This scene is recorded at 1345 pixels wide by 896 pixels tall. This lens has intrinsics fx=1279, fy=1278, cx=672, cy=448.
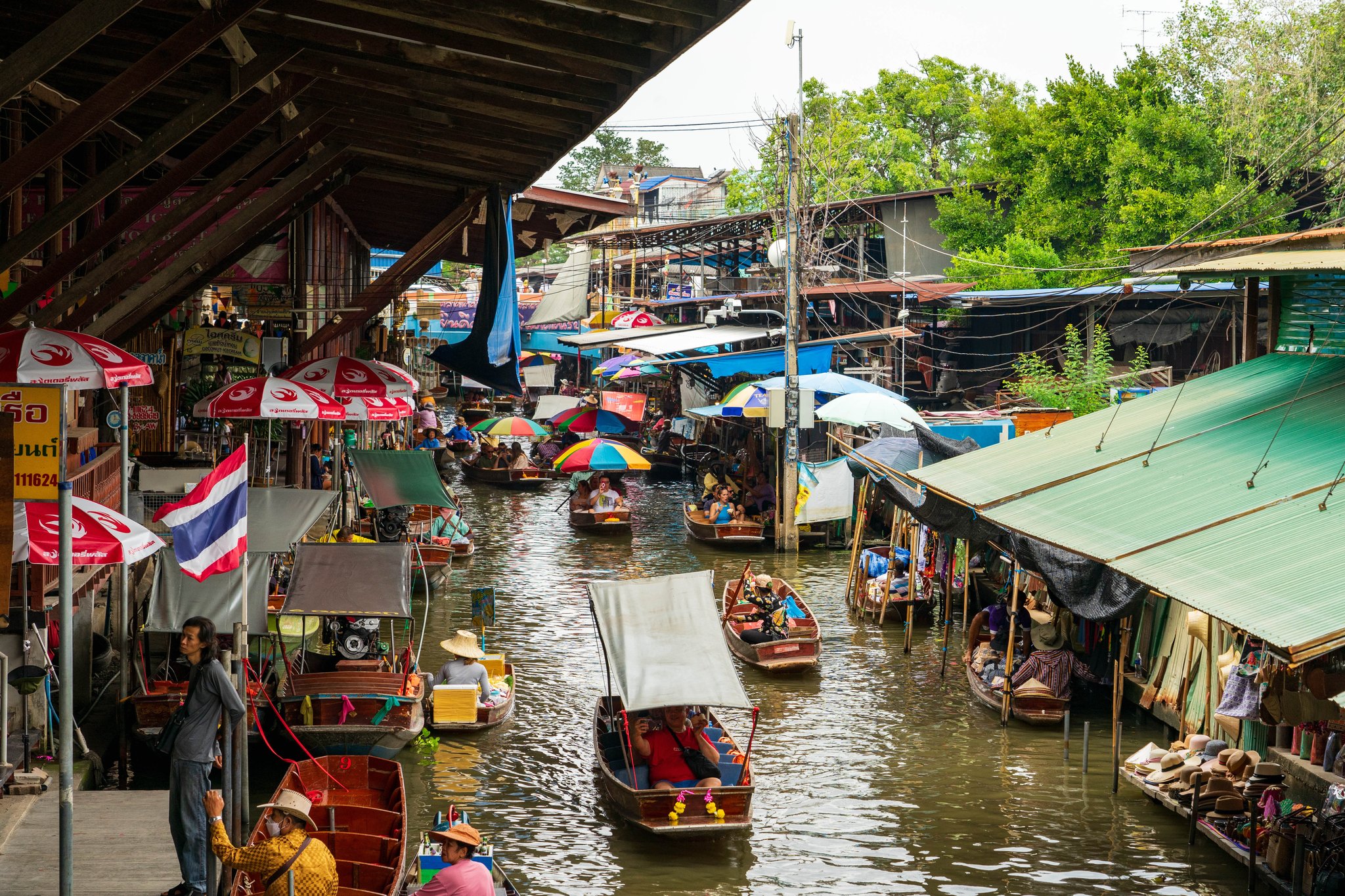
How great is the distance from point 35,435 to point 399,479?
1064 centimetres

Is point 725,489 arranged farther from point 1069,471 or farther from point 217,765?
point 217,765

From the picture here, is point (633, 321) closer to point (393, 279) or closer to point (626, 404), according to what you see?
point (626, 404)

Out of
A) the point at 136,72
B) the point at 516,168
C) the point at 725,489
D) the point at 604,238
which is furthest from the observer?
the point at 604,238

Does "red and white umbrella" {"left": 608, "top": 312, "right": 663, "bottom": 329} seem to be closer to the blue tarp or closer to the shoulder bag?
the blue tarp

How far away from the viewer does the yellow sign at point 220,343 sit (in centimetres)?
1756

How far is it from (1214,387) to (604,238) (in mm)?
27900

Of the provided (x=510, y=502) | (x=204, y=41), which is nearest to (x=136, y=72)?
(x=204, y=41)

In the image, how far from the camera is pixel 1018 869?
11688 mm

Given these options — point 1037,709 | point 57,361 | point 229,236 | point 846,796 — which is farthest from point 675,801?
→ point 229,236

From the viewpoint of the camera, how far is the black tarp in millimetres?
14148

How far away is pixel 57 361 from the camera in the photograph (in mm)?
9773

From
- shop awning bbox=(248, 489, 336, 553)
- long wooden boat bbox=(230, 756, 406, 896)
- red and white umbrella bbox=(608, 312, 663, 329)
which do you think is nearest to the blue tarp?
red and white umbrella bbox=(608, 312, 663, 329)

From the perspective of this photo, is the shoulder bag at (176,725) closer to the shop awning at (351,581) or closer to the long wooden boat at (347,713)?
the long wooden boat at (347,713)

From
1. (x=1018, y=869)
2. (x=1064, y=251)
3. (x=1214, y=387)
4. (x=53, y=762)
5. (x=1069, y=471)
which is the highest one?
(x=1064, y=251)
